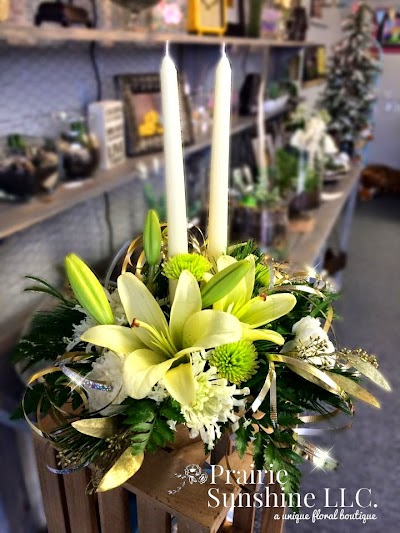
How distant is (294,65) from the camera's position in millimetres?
3811

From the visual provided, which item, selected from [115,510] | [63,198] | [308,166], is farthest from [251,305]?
[308,166]

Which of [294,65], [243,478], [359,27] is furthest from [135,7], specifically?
[359,27]

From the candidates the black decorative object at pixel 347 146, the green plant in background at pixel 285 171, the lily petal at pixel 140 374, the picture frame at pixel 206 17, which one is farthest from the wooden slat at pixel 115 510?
the black decorative object at pixel 347 146

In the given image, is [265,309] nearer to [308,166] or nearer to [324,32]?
[308,166]

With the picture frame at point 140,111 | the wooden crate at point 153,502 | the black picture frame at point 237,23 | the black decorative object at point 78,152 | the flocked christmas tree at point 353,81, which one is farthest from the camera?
the flocked christmas tree at point 353,81

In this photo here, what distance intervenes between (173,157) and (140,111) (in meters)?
1.43

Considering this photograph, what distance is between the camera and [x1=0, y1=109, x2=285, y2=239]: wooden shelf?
3.79 ft

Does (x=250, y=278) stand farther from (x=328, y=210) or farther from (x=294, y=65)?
(x=294, y=65)

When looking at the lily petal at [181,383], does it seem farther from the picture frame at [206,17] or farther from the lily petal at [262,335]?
the picture frame at [206,17]

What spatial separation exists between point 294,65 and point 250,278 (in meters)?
3.71

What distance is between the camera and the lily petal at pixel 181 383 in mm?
444

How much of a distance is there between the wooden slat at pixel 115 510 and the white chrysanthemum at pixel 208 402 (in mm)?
188

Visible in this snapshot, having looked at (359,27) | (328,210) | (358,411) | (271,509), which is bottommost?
(358,411)

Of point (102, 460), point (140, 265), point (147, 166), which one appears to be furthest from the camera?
point (147, 166)
